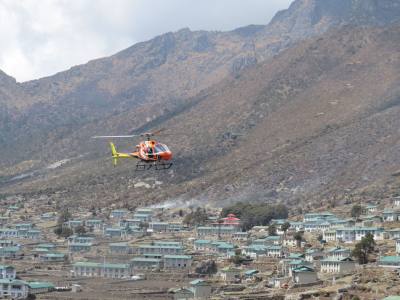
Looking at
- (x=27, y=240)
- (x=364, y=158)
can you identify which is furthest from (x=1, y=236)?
(x=364, y=158)

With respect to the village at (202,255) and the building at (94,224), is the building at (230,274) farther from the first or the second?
the building at (94,224)

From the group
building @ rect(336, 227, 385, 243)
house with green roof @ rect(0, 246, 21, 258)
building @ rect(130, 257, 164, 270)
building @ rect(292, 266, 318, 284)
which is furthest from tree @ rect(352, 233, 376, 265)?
house with green roof @ rect(0, 246, 21, 258)

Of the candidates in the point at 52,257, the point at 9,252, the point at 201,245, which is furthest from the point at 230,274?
the point at 9,252

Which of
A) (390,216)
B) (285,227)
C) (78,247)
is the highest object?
(390,216)

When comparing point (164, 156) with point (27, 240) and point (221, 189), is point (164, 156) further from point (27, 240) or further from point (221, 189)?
point (221, 189)

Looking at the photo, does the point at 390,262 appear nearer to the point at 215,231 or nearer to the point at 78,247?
the point at 215,231
